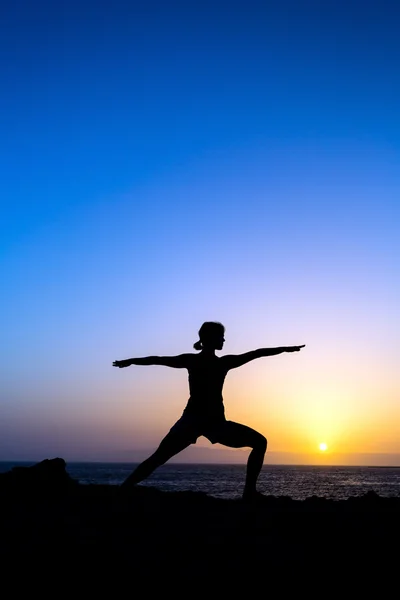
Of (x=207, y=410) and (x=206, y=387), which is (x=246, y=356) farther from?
(x=207, y=410)

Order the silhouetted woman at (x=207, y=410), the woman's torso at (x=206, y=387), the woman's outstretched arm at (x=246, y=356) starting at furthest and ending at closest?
the woman's outstretched arm at (x=246, y=356) < the woman's torso at (x=206, y=387) < the silhouetted woman at (x=207, y=410)

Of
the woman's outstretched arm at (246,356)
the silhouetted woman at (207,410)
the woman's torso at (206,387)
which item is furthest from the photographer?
the woman's outstretched arm at (246,356)

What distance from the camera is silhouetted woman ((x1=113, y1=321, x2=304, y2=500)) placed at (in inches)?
306

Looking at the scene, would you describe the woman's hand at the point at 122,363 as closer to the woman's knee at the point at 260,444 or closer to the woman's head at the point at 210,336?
the woman's head at the point at 210,336

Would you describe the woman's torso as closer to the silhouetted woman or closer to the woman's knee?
the silhouetted woman

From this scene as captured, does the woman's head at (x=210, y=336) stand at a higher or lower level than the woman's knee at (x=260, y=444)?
higher

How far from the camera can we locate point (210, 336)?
8320 mm

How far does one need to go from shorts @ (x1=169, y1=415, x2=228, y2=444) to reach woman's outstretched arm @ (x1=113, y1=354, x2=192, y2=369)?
78cm

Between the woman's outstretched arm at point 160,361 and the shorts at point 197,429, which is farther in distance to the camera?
the woman's outstretched arm at point 160,361

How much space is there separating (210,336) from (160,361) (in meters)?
0.81

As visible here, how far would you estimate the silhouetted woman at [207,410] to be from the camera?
7.77m

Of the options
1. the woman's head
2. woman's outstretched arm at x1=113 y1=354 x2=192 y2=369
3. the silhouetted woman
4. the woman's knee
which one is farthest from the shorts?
the woman's head

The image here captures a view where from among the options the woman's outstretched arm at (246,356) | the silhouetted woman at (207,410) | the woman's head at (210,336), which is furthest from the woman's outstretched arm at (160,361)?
the woman's outstretched arm at (246,356)

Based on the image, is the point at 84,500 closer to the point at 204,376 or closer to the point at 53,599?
the point at 204,376
